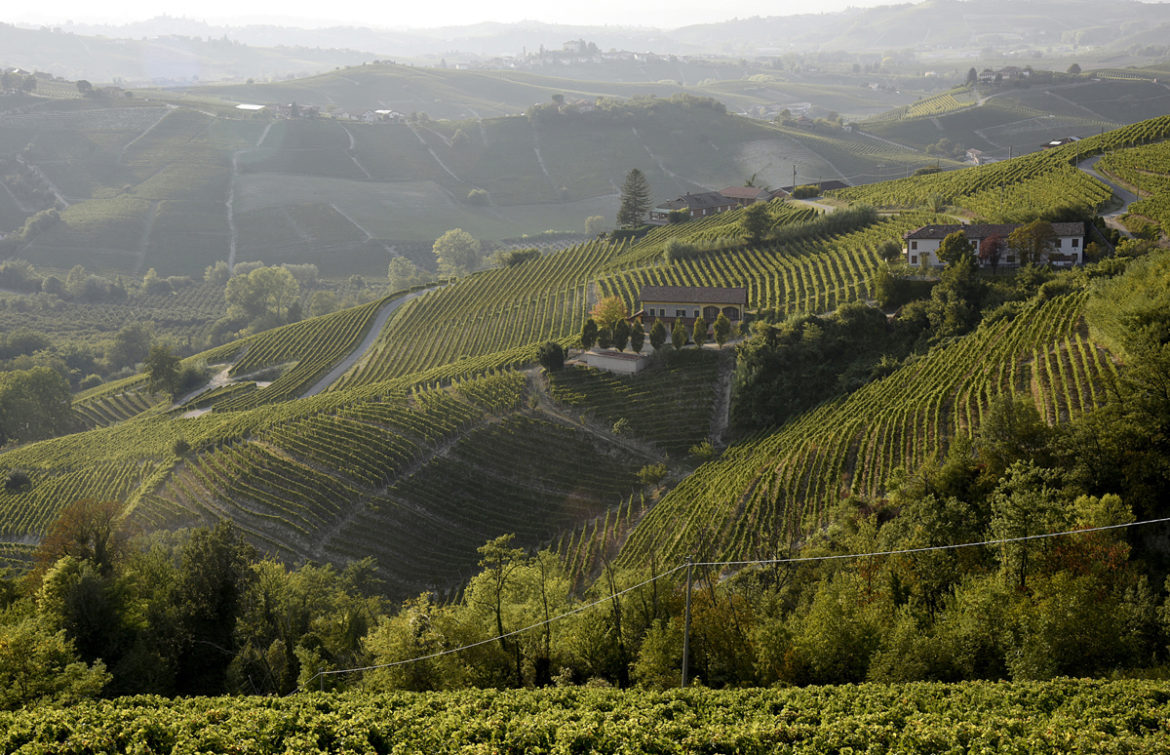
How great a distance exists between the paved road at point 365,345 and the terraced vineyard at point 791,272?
22.9 metres

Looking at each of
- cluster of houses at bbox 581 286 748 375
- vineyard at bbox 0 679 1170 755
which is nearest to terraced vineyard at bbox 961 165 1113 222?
cluster of houses at bbox 581 286 748 375

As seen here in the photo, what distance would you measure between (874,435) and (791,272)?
28.9 meters

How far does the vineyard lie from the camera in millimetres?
16719

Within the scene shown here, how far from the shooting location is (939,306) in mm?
49250

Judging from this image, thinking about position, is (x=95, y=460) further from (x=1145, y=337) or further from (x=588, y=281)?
(x=1145, y=337)

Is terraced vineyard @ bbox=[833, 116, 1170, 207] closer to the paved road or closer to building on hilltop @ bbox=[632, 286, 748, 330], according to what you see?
building on hilltop @ bbox=[632, 286, 748, 330]

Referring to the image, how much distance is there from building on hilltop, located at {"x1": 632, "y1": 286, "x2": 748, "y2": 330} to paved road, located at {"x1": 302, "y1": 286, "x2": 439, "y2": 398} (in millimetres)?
27491

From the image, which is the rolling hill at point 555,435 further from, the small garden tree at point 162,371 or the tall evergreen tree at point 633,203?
the tall evergreen tree at point 633,203

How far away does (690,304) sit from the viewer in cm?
5947

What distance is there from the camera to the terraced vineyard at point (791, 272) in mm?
58750

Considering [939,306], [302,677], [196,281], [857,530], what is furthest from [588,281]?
[196,281]

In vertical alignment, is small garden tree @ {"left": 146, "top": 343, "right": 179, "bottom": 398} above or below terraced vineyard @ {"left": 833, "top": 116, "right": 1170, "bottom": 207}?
below

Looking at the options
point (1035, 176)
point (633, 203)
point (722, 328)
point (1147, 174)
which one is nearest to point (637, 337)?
point (722, 328)

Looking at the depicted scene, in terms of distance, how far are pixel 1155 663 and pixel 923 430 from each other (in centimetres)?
1705
